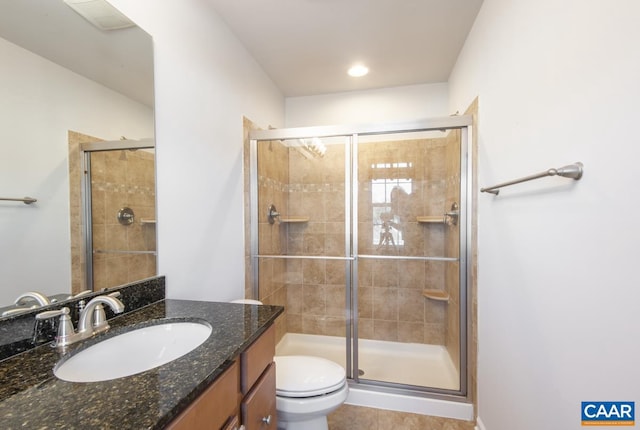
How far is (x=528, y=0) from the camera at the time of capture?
1.08 metres

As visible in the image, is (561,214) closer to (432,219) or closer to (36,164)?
(432,219)

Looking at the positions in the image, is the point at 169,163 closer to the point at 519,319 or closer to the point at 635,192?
the point at 635,192

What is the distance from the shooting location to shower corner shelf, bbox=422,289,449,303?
2215 mm

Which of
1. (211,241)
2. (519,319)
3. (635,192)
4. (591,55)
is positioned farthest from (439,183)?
(211,241)

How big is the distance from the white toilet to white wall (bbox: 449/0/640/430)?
0.80 meters

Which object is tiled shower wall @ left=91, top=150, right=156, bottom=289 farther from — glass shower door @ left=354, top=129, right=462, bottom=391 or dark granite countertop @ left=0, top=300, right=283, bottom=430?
glass shower door @ left=354, top=129, right=462, bottom=391

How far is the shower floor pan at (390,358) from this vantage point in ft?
6.65

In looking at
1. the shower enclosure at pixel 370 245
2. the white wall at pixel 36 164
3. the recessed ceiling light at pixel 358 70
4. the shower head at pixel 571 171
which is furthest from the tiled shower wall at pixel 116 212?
the recessed ceiling light at pixel 358 70

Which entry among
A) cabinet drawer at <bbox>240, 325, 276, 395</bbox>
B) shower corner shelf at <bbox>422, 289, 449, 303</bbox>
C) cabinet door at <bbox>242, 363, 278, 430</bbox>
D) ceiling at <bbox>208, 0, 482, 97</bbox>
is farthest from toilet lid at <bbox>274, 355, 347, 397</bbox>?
ceiling at <bbox>208, 0, 482, 97</bbox>

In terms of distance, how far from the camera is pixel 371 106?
2785 mm

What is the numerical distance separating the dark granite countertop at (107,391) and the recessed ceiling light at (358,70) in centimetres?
225

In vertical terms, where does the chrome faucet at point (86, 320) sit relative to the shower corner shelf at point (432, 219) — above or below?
below

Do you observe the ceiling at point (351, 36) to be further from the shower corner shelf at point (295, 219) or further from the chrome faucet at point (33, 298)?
the chrome faucet at point (33, 298)

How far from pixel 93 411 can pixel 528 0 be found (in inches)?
72.2
